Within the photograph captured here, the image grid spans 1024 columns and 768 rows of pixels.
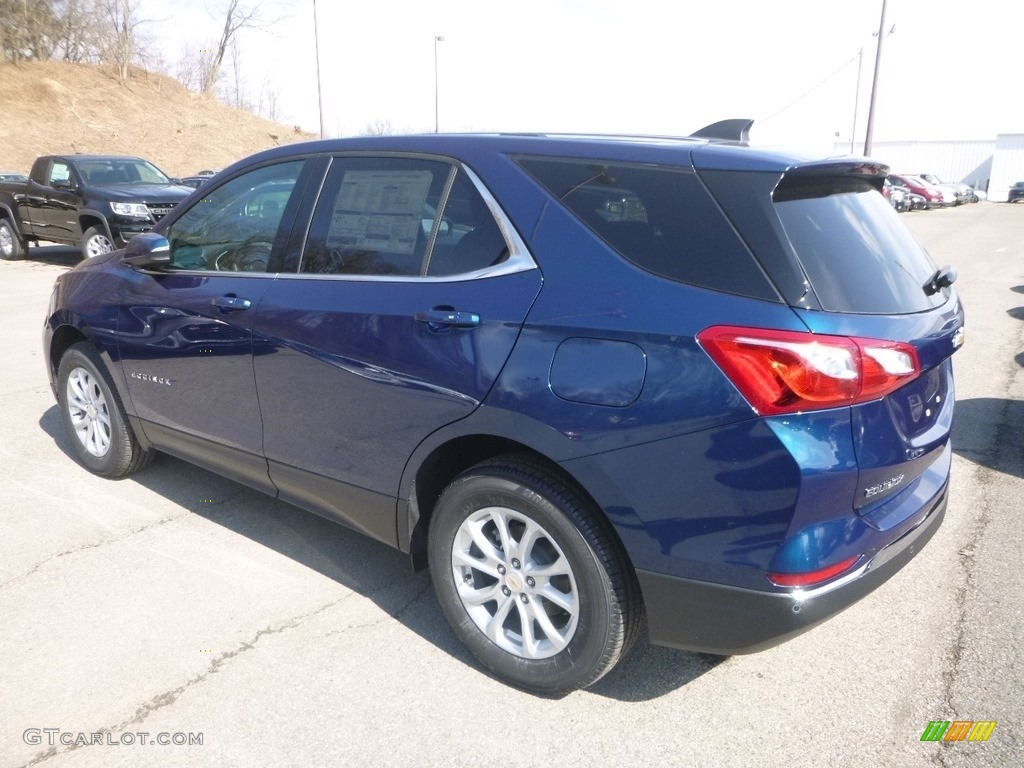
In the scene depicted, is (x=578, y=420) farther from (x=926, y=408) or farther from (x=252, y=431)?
(x=252, y=431)

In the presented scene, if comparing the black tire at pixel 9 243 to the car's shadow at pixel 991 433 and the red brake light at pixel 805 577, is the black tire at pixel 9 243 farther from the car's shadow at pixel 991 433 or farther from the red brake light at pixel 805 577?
the red brake light at pixel 805 577

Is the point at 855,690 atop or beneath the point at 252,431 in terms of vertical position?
beneath

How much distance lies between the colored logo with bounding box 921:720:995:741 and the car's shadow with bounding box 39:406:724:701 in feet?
2.37

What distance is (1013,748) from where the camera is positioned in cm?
255

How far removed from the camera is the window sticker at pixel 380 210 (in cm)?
314

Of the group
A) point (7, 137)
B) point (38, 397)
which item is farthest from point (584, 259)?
point (7, 137)

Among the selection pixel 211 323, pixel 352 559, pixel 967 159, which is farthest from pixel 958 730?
pixel 967 159

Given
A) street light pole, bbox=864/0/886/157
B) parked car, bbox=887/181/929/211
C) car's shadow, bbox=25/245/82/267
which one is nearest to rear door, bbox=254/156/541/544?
car's shadow, bbox=25/245/82/267

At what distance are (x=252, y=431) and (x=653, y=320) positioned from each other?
205 centimetres

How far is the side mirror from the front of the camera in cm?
393

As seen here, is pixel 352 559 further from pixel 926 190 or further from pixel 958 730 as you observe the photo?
pixel 926 190

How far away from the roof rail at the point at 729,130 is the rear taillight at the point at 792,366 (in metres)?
1.22

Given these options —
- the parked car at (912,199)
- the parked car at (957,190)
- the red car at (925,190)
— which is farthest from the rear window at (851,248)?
the parked car at (957,190)

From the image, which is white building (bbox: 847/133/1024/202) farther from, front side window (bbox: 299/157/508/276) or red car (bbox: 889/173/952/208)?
front side window (bbox: 299/157/508/276)
